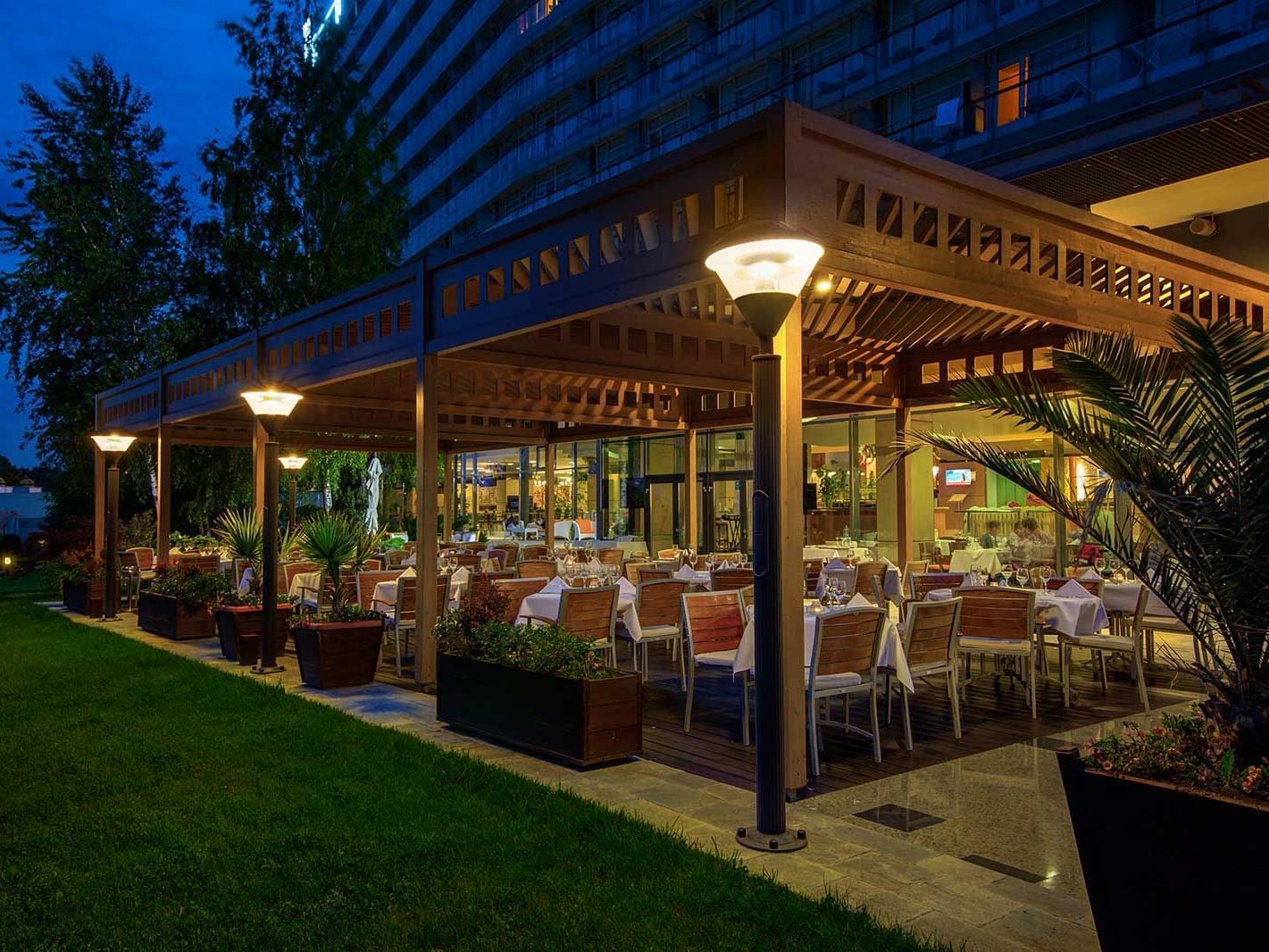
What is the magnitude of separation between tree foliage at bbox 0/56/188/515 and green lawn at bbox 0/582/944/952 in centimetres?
1798

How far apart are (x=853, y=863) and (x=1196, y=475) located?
2118mm

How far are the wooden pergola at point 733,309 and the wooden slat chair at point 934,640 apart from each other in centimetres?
158

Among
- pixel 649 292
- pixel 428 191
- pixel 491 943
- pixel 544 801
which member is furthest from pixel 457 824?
pixel 428 191

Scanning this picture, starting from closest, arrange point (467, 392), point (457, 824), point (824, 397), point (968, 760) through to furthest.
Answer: point (457, 824) < point (968, 760) < point (824, 397) < point (467, 392)

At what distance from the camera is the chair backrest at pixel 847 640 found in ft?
19.5

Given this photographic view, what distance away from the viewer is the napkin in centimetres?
852

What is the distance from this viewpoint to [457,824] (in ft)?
15.4

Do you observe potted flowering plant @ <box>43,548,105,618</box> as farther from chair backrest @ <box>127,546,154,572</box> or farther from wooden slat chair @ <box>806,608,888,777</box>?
wooden slat chair @ <box>806,608,888,777</box>

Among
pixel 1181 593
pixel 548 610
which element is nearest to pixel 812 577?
pixel 548 610

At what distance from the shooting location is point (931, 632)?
6.69 m

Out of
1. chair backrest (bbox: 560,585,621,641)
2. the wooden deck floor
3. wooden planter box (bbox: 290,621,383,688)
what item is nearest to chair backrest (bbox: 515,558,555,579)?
the wooden deck floor

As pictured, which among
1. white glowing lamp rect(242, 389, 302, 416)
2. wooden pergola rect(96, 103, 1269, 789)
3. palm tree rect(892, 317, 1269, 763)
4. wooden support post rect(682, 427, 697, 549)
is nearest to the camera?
palm tree rect(892, 317, 1269, 763)

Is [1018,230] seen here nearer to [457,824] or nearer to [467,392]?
[457,824]

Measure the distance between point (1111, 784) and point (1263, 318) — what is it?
27.0ft
